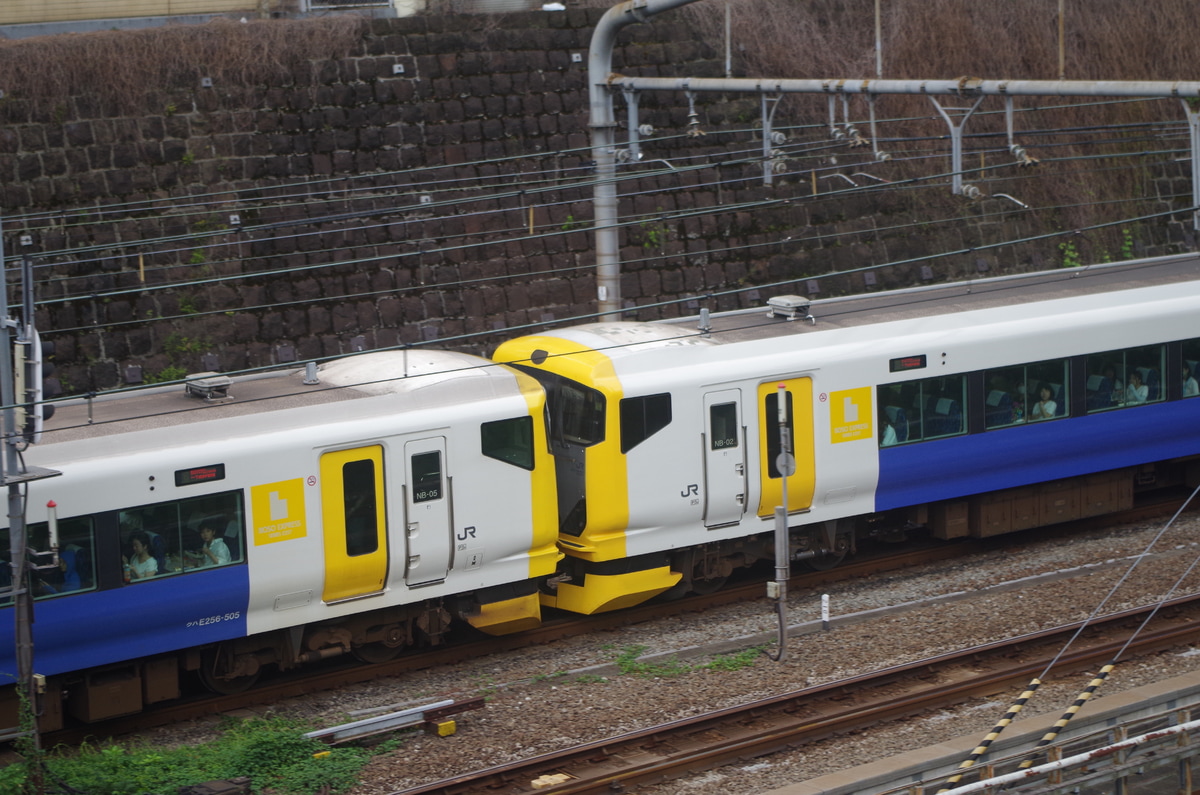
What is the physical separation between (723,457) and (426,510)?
3.13m

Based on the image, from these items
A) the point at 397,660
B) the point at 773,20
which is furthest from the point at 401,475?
the point at 773,20

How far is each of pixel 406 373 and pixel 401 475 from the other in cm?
112

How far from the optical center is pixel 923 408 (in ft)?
48.8

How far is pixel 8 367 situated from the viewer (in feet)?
32.3

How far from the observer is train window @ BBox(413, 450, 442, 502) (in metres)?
12.1

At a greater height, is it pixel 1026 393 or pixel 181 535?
pixel 1026 393

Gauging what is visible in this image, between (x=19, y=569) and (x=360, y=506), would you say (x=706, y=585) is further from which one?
(x=19, y=569)

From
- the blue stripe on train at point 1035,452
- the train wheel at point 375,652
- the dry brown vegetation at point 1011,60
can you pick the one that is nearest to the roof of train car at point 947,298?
the blue stripe on train at point 1035,452

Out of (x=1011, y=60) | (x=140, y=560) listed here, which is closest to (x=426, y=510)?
(x=140, y=560)

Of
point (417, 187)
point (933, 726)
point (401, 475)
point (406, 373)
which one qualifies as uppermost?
point (417, 187)

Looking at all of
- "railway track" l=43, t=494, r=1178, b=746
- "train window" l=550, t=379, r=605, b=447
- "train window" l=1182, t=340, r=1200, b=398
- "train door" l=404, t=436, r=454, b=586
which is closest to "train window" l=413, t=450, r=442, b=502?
"train door" l=404, t=436, r=454, b=586

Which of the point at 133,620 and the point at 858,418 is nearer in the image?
the point at 133,620

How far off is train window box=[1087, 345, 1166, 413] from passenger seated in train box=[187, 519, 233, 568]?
986 cm

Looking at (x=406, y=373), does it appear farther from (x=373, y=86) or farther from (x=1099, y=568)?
(x=373, y=86)
